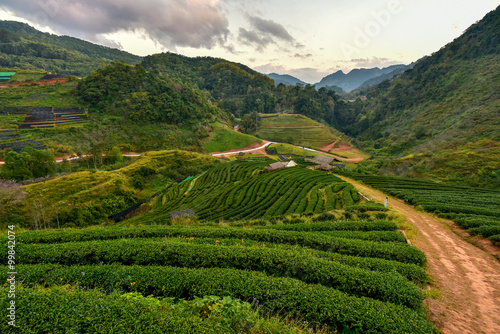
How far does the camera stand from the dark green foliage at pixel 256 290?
17.7 feet

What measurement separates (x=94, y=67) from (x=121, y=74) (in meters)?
71.6

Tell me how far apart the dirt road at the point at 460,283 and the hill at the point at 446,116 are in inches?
1353

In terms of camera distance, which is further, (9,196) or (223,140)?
(223,140)

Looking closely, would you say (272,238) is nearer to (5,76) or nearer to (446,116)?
(446,116)

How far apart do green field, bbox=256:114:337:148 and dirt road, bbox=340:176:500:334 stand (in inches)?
3439

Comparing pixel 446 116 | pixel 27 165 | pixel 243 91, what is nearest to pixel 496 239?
pixel 27 165

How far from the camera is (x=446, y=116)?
246 ft

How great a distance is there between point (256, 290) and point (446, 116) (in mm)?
105376

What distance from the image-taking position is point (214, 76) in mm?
164250

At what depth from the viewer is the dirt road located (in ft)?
20.9

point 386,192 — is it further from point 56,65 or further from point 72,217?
point 56,65

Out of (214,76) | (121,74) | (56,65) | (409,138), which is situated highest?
(214,76)

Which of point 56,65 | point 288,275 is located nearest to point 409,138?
point 288,275

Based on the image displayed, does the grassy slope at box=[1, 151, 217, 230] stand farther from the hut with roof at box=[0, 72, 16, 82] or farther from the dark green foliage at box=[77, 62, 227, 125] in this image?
the hut with roof at box=[0, 72, 16, 82]
